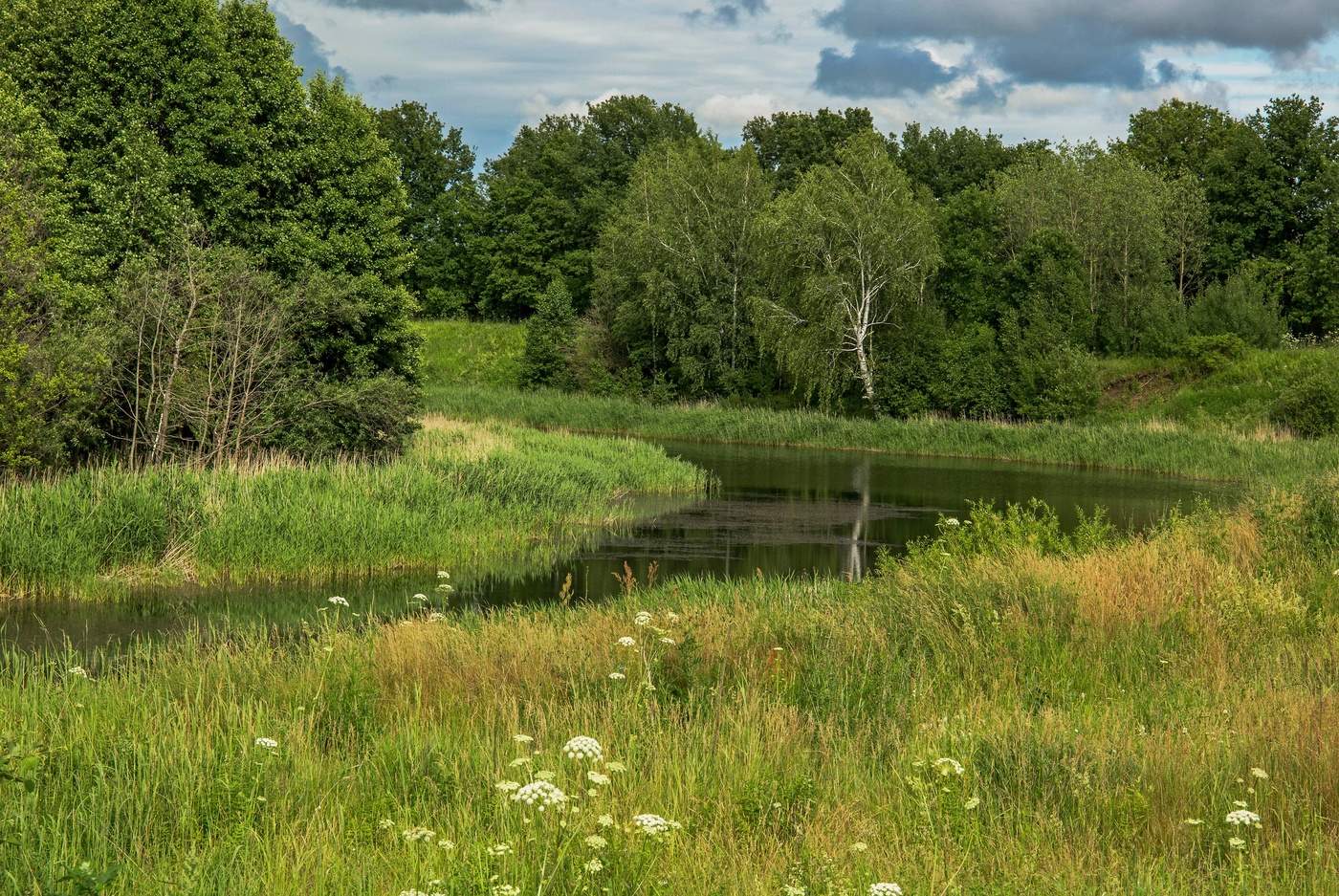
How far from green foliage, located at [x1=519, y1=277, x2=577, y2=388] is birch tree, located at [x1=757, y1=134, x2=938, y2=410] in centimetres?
1372

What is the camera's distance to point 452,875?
465 cm

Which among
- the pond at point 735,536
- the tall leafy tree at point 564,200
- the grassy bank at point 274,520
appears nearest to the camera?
the pond at point 735,536

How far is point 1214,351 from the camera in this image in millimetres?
45812

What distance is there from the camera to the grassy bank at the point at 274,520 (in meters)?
16.1

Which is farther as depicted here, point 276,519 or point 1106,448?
point 1106,448

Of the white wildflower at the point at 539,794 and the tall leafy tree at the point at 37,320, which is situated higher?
the tall leafy tree at the point at 37,320

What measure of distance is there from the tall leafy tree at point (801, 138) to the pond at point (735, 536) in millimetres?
40200

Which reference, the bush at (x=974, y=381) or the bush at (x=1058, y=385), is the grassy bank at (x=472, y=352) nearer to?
the bush at (x=974, y=381)

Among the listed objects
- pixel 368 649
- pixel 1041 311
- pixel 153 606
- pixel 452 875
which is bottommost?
pixel 153 606

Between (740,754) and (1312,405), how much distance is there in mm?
36972

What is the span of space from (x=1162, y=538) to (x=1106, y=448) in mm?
25783

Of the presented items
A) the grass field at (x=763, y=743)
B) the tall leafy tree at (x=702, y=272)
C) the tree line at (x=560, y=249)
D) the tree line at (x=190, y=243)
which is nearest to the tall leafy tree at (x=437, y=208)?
the tree line at (x=560, y=249)

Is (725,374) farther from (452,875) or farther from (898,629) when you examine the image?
(452,875)

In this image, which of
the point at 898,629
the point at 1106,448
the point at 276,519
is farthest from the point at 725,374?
the point at 898,629
